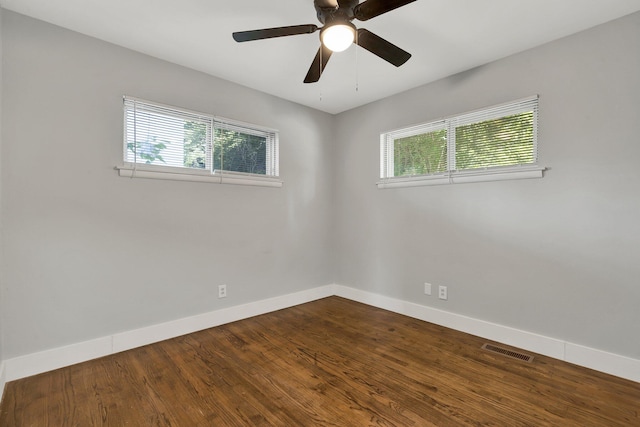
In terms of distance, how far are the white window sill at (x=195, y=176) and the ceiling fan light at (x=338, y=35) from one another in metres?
1.75

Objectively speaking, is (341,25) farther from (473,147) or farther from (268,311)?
(268,311)

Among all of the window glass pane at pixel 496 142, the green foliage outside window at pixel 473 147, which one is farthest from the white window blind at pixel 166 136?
the window glass pane at pixel 496 142

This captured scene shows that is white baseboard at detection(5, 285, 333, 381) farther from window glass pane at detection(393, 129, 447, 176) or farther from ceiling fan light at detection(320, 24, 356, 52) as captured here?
ceiling fan light at detection(320, 24, 356, 52)

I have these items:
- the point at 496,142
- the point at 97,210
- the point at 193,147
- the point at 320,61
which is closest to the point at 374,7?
the point at 320,61

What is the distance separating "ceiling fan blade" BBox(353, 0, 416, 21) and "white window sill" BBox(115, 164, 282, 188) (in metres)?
1.95

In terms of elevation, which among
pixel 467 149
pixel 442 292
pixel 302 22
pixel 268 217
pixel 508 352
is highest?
pixel 302 22

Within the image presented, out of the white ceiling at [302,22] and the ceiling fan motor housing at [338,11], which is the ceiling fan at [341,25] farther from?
the white ceiling at [302,22]

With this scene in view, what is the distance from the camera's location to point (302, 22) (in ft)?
7.29

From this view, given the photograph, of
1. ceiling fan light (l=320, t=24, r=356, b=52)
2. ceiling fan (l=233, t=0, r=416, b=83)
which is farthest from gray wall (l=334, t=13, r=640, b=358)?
ceiling fan light (l=320, t=24, r=356, b=52)

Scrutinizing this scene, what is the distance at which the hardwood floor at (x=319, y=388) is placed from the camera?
1681 millimetres

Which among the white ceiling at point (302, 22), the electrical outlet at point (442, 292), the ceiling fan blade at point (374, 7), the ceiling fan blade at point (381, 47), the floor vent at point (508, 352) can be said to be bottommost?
the floor vent at point (508, 352)

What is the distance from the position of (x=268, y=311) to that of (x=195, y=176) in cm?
166

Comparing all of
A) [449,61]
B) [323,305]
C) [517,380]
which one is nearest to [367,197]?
[323,305]

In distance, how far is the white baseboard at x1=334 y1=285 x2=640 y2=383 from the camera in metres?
2.12
